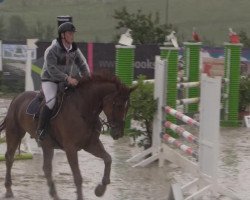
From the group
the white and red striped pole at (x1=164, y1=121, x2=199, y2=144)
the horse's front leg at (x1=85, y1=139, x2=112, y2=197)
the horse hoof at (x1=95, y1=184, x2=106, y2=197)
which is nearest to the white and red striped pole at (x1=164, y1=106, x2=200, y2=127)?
the white and red striped pole at (x1=164, y1=121, x2=199, y2=144)

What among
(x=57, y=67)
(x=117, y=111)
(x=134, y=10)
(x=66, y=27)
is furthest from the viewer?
(x=134, y=10)

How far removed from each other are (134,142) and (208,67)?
4.74m

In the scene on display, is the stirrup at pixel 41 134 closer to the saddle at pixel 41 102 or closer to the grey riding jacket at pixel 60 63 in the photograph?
the saddle at pixel 41 102

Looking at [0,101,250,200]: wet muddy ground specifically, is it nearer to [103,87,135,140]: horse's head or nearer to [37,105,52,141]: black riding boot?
[37,105,52,141]: black riding boot

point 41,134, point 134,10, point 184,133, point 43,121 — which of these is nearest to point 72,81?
point 43,121

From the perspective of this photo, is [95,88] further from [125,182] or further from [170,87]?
[170,87]

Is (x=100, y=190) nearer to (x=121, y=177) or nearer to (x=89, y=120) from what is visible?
(x=89, y=120)

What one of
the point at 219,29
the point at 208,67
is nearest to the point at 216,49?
the point at 208,67

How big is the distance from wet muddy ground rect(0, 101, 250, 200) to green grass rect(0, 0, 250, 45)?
66.0 m

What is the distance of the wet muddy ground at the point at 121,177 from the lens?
30.5ft

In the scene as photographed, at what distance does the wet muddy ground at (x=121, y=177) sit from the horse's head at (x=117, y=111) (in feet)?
3.91

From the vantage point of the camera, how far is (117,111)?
817 centimetres

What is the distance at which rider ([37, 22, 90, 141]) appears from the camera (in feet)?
28.4

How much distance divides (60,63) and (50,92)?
0.36 metres
